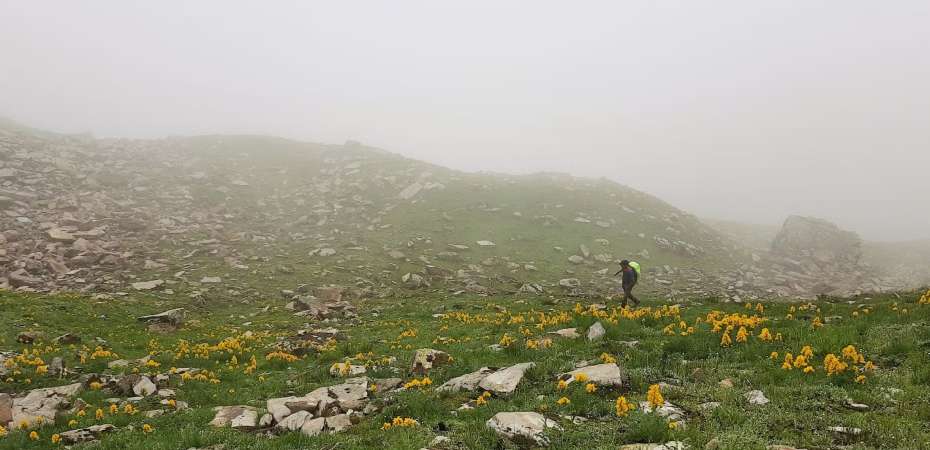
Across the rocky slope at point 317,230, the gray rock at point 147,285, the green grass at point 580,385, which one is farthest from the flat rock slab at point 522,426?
the gray rock at point 147,285

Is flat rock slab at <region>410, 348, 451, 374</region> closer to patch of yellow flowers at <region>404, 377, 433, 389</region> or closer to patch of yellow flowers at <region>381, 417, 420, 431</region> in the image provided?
Answer: patch of yellow flowers at <region>404, 377, 433, 389</region>

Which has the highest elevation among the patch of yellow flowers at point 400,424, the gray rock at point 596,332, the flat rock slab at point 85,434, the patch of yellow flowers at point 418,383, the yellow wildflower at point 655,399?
the yellow wildflower at point 655,399

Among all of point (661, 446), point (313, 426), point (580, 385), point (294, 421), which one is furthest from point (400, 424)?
point (661, 446)

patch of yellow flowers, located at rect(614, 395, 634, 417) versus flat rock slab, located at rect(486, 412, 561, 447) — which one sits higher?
patch of yellow flowers, located at rect(614, 395, 634, 417)

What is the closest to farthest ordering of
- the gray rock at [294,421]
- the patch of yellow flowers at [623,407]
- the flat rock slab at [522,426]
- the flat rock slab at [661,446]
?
1. the flat rock slab at [661,446]
2. the flat rock slab at [522,426]
3. the patch of yellow flowers at [623,407]
4. the gray rock at [294,421]

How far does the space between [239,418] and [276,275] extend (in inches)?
918

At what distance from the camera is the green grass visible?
24.7 ft

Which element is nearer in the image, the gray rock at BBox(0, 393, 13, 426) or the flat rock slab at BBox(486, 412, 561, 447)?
the flat rock slab at BBox(486, 412, 561, 447)

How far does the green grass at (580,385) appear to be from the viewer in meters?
7.53

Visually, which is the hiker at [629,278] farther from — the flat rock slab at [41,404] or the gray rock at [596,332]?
the flat rock slab at [41,404]

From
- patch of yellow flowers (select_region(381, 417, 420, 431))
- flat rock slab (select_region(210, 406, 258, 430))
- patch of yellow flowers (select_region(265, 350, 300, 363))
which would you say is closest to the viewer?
patch of yellow flowers (select_region(381, 417, 420, 431))

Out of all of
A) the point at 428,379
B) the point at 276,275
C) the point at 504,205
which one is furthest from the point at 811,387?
the point at 504,205

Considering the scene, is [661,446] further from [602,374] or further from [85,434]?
[85,434]

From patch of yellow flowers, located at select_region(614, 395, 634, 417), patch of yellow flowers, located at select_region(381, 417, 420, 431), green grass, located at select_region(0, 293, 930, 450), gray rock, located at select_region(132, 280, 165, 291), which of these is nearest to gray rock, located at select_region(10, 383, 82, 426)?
green grass, located at select_region(0, 293, 930, 450)
